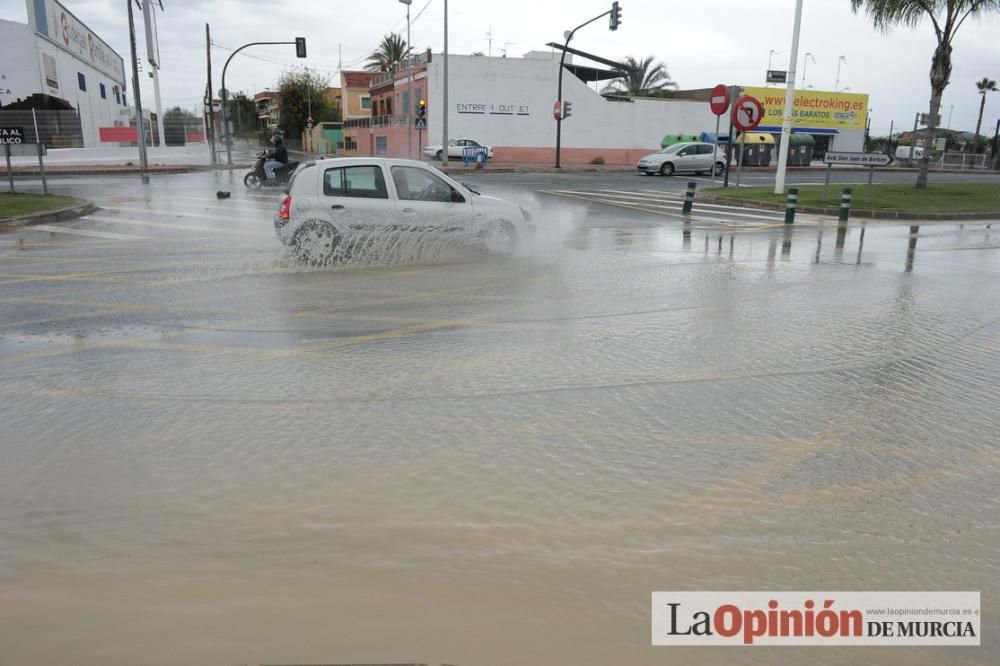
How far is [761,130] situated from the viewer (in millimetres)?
55125

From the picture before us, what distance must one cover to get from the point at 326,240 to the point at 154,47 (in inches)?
1827

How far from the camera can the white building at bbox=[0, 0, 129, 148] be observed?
36562 millimetres

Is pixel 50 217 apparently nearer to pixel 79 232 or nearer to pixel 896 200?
pixel 79 232

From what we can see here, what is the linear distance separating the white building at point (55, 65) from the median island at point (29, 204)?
22.4 m

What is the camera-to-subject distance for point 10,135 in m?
17.8

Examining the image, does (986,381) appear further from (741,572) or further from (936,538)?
(741,572)

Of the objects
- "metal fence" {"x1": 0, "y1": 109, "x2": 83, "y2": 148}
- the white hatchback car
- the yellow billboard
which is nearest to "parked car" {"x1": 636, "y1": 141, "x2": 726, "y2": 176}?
the yellow billboard

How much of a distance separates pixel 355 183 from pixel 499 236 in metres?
2.10

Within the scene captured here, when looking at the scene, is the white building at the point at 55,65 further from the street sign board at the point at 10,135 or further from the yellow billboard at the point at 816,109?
the yellow billboard at the point at 816,109

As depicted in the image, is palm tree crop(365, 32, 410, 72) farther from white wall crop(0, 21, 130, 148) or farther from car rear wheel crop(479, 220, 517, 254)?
car rear wheel crop(479, 220, 517, 254)

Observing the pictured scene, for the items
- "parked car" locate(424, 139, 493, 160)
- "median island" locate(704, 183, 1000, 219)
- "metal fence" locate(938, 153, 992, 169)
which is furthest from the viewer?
"metal fence" locate(938, 153, 992, 169)

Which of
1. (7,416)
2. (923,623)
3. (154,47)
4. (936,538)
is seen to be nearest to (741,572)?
(923,623)

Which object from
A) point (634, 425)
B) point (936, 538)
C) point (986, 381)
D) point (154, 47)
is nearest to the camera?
point (936, 538)

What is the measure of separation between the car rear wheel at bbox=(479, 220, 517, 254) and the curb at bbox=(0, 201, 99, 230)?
10132mm
